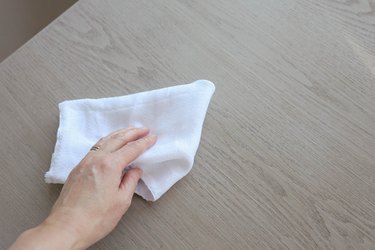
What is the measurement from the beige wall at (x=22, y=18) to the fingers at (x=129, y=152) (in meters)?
0.87

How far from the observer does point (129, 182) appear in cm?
58

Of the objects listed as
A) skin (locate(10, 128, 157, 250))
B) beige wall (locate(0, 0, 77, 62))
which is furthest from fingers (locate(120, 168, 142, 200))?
beige wall (locate(0, 0, 77, 62))

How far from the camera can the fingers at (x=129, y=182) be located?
57 centimetres

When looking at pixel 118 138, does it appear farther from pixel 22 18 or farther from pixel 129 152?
pixel 22 18

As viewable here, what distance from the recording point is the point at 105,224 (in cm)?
55

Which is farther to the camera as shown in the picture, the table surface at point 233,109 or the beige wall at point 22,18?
the beige wall at point 22,18

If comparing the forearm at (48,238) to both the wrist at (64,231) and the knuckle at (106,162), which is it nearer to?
the wrist at (64,231)

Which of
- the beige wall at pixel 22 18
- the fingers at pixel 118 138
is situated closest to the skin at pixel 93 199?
the fingers at pixel 118 138

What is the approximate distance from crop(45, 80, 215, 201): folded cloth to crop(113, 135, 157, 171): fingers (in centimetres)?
1

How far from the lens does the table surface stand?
1.85ft

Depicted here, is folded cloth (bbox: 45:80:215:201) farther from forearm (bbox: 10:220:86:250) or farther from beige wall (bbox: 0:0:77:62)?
beige wall (bbox: 0:0:77:62)

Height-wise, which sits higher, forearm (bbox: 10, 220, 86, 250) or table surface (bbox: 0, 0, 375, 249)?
table surface (bbox: 0, 0, 375, 249)

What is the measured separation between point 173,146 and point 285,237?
8.1 inches

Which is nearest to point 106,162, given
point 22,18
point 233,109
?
point 233,109
